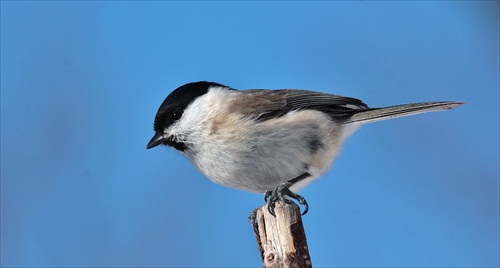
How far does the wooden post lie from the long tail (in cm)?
89

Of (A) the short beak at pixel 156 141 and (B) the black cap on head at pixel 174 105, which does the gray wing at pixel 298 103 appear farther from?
(A) the short beak at pixel 156 141

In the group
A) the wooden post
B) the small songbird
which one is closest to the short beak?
the small songbird

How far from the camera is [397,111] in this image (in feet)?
8.85

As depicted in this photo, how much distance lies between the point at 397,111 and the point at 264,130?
665 mm

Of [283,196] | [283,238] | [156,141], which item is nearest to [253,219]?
[283,196]

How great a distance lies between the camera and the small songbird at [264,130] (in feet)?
8.21

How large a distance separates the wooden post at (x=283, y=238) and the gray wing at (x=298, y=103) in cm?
76

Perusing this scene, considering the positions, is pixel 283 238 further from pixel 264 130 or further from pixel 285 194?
pixel 264 130

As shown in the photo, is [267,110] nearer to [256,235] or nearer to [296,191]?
[296,191]

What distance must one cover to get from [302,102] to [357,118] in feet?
0.94

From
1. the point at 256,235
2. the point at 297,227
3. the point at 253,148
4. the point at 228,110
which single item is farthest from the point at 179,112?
the point at 297,227

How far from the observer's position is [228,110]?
2.67m

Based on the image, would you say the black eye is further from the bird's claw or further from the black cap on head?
the bird's claw

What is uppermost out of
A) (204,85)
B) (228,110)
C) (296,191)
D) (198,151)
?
(204,85)
